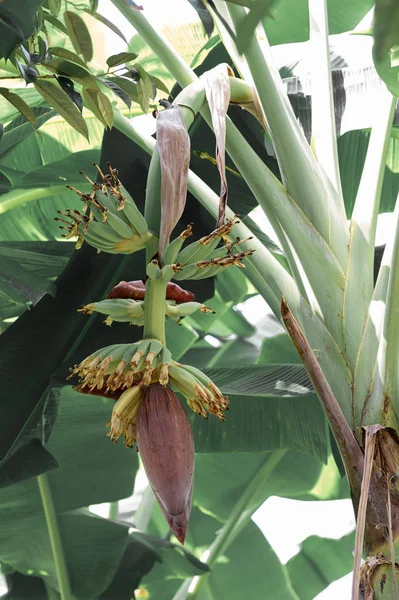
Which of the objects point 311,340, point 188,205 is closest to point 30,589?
point 188,205

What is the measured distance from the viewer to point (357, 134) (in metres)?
1.21

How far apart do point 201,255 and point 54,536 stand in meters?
0.98

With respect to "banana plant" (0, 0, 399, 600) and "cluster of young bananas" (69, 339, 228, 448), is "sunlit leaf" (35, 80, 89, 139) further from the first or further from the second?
"cluster of young bananas" (69, 339, 228, 448)

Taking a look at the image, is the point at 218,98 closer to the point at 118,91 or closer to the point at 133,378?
the point at 118,91

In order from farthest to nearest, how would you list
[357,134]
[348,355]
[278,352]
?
[278,352], [357,134], [348,355]

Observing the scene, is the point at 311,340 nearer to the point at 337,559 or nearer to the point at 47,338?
the point at 47,338

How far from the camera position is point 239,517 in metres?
1.52

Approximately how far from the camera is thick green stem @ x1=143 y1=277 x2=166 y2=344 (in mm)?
564

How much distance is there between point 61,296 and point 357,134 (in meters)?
0.58

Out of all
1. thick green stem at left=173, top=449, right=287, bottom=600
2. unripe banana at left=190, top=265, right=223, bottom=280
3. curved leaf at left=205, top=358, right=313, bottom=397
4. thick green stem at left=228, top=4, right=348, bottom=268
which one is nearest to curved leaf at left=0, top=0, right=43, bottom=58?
unripe banana at left=190, top=265, right=223, bottom=280

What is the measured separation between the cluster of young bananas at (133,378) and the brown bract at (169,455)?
27mm

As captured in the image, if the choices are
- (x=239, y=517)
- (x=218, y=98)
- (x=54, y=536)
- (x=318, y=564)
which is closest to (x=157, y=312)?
(x=218, y=98)

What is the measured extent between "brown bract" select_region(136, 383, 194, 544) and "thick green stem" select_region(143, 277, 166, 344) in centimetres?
6

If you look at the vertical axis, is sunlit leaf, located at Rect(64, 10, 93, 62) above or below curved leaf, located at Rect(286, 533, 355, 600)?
above
